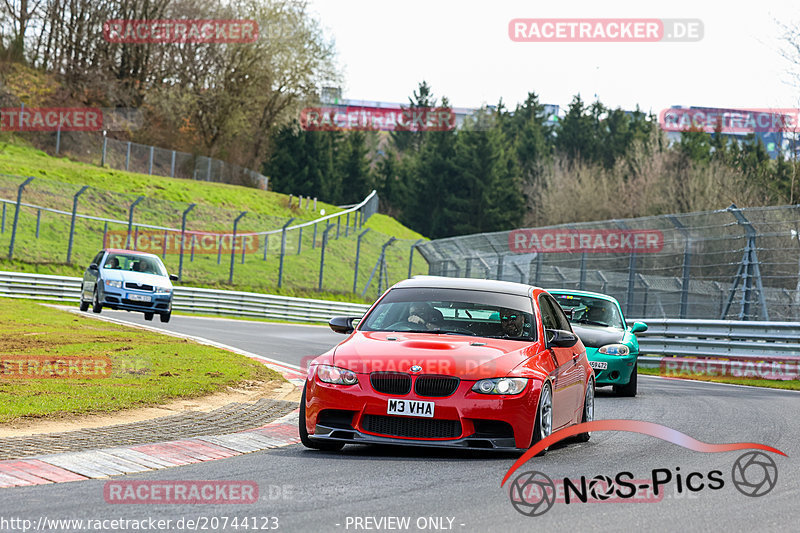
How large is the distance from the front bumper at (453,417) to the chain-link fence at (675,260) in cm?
1417

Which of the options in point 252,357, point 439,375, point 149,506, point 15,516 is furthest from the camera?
point 252,357

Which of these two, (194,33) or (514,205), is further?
(514,205)

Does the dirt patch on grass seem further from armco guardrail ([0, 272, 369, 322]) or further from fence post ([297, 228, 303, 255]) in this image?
fence post ([297, 228, 303, 255])

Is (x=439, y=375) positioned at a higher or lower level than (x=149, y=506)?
higher

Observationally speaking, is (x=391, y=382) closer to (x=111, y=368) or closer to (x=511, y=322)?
(x=511, y=322)

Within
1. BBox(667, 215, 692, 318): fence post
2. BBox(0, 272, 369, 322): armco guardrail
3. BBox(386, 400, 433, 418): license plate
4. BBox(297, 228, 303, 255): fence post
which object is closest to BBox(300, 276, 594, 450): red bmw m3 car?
BBox(386, 400, 433, 418): license plate

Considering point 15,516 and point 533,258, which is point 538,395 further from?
point 533,258

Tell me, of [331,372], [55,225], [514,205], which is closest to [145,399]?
[331,372]

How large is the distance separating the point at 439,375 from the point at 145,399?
4.15 metres

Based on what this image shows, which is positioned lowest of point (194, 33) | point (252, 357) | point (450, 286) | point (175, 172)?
point (252, 357)

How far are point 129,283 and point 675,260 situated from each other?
42.0ft

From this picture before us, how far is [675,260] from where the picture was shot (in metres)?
25.8

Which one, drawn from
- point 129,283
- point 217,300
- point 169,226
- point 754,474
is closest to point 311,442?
point 754,474

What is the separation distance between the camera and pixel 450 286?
9.68 metres
